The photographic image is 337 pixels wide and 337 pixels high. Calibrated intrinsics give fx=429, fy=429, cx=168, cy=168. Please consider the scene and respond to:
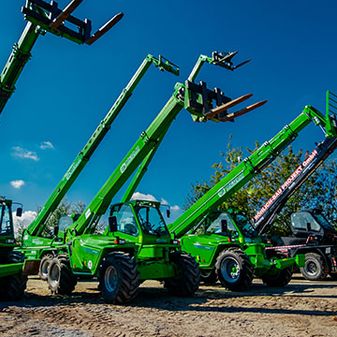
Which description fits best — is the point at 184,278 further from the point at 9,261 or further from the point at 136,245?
the point at 9,261

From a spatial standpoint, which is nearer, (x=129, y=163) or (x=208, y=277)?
(x=129, y=163)

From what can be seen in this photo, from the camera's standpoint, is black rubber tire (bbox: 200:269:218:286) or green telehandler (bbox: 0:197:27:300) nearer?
green telehandler (bbox: 0:197:27:300)

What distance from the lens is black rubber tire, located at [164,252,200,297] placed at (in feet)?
36.4

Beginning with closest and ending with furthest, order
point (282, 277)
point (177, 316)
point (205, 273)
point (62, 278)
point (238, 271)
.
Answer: point (177, 316) → point (62, 278) → point (238, 271) → point (282, 277) → point (205, 273)

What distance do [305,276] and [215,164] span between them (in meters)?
15.5

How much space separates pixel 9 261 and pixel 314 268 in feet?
37.6

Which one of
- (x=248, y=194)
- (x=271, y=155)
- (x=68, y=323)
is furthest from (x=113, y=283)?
(x=248, y=194)

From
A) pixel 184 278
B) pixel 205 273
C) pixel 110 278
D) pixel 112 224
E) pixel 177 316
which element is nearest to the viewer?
pixel 177 316

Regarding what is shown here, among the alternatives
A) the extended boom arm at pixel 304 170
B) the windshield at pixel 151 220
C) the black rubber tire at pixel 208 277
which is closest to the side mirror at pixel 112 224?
the windshield at pixel 151 220

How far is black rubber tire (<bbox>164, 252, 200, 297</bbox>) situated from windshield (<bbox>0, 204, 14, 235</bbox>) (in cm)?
439

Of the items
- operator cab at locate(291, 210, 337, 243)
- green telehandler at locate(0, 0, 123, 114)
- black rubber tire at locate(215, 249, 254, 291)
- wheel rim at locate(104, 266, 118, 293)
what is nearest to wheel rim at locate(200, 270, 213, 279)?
black rubber tire at locate(215, 249, 254, 291)

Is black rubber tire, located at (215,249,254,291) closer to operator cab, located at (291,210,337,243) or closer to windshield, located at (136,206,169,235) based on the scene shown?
windshield, located at (136,206,169,235)

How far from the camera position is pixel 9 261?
10688 millimetres

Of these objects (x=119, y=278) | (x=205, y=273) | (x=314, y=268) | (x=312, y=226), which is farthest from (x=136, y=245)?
(x=312, y=226)
